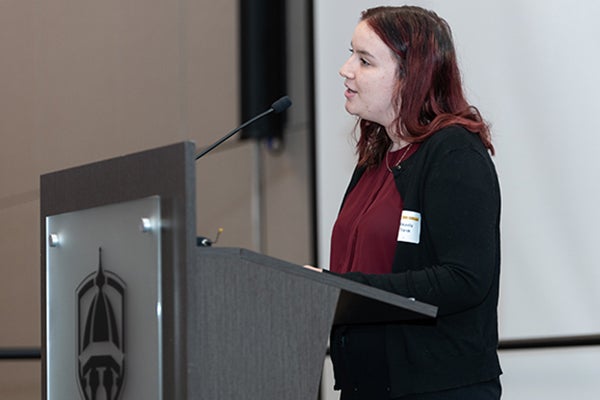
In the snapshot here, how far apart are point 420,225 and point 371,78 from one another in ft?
1.08

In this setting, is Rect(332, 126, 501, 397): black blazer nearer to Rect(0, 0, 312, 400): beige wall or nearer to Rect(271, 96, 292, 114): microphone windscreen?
Rect(271, 96, 292, 114): microphone windscreen

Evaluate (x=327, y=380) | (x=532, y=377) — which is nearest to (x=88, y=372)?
(x=532, y=377)

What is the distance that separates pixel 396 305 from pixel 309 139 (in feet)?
8.69

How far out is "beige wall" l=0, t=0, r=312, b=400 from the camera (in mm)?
4430

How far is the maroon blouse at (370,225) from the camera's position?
1928mm

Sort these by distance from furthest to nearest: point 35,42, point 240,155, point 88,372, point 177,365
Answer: point 35,42, point 240,155, point 88,372, point 177,365

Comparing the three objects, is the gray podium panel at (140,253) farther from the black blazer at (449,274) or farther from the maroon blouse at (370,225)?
the maroon blouse at (370,225)

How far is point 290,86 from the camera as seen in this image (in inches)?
174

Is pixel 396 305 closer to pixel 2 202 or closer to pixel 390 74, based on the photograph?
pixel 390 74

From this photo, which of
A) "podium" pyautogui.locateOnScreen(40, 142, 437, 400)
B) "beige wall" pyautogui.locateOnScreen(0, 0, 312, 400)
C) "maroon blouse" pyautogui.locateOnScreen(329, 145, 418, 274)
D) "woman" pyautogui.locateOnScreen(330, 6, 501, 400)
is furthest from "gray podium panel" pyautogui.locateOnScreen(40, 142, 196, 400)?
"beige wall" pyautogui.locateOnScreen(0, 0, 312, 400)

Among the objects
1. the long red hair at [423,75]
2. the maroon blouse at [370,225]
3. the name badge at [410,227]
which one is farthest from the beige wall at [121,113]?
the name badge at [410,227]

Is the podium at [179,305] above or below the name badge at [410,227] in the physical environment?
below

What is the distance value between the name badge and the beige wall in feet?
7.45

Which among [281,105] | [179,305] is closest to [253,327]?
[179,305]
